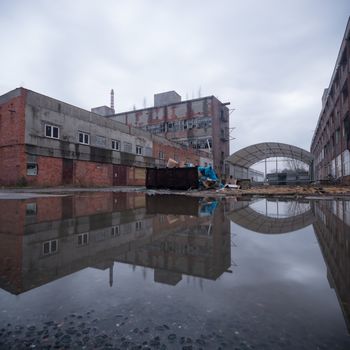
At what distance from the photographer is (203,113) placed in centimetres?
4053

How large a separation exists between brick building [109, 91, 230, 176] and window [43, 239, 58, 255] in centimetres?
3877

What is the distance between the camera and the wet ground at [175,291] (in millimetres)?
1131

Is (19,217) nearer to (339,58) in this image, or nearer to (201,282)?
(201,282)

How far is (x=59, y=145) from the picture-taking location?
63.3 ft

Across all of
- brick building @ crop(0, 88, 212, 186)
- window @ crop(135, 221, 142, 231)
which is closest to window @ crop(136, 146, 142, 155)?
brick building @ crop(0, 88, 212, 186)

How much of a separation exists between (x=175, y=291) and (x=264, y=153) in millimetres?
38334

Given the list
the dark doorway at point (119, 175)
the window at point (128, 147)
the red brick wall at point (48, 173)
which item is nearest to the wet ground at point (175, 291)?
the red brick wall at point (48, 173)

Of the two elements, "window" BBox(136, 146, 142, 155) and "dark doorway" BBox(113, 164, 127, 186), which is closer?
"dark doorway" BBox(113, 164, 127, 186)

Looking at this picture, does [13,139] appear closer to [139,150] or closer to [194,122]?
[139,150]

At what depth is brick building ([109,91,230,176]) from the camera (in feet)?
133

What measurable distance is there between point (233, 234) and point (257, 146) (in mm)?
31400

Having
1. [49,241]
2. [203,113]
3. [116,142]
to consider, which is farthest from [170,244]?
[203,113]

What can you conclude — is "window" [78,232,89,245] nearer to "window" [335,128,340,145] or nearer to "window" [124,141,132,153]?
"window" [124,141,132,153]

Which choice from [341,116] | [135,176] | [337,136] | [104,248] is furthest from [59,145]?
[337,136]
